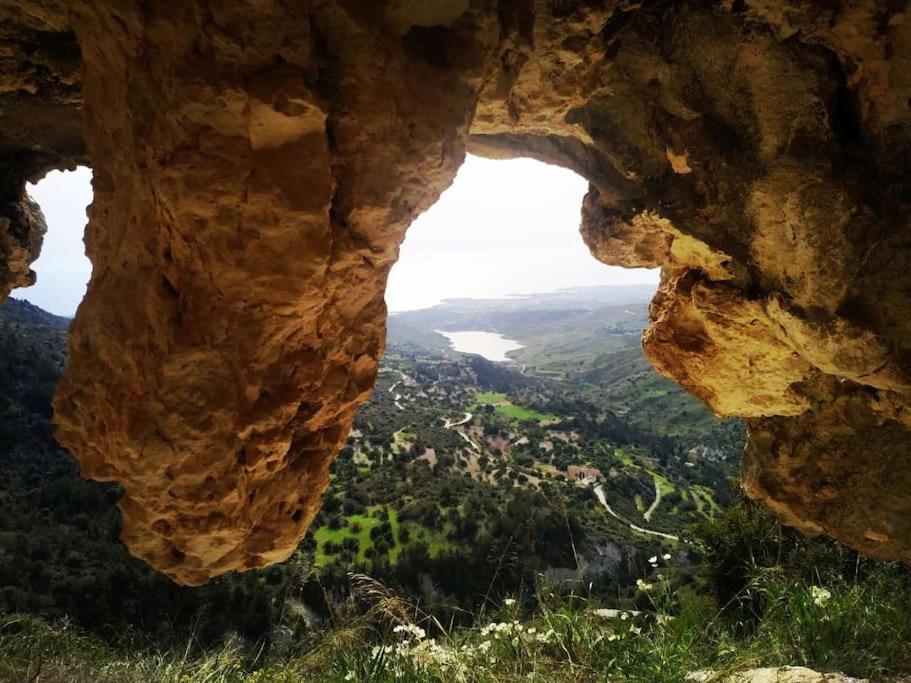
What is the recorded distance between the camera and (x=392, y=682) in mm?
3877

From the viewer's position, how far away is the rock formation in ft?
9.57

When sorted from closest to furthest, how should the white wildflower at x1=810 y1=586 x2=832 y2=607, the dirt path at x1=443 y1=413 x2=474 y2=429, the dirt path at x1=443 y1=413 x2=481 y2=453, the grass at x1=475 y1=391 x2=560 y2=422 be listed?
the white wildflower at x1=810 y1=586 x2=832 y2=607, the dirt path at x1=443 y1=413 x2=481 y2=453, the dirt path at x1=443 y1=413 x2=474 y2=429, the grass at x1=475 y1=391 x2=560 y2=422

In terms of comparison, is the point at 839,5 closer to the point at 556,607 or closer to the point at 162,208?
the point at 162,208

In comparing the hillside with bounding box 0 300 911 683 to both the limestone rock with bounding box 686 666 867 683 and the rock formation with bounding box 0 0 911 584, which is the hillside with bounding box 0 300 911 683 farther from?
the rock formation with bounding box 0 0 911 584

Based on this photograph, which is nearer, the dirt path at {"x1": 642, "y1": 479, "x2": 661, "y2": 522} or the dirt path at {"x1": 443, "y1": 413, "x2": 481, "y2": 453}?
the dirt path at {"x1": 642, "y1": 479, "x2": 661, "y2": 522}

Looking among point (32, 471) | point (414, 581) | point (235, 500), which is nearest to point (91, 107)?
point (235, 500)

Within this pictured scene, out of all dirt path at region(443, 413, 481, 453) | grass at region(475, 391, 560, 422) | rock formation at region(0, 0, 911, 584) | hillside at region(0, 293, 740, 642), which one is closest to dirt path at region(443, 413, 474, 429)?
dirt path at region(443, 413, 481, 453)

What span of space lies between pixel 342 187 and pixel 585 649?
13.5 ft

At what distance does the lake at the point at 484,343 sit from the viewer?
86.6 m

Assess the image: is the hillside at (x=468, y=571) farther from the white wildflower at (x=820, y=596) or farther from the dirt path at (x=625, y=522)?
the dirt path at (x=625, y=522)

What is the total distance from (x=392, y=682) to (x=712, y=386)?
14.5ft

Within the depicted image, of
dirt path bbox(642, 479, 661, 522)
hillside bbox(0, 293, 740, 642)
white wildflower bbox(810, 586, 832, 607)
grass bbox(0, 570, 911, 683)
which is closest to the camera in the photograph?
grass bbox(0, 570, 911, 683)

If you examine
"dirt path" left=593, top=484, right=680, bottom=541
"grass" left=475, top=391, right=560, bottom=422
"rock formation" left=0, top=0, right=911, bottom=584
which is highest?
"rock formation" left=0, top=0, right=911, bottom=584

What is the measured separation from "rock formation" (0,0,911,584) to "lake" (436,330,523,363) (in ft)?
257
